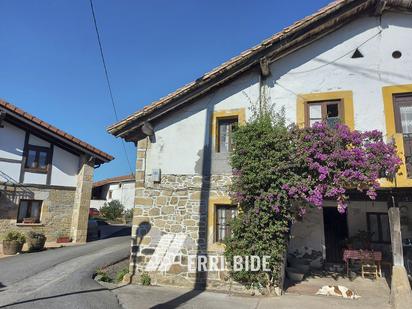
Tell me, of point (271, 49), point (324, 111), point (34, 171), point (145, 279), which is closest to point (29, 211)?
point (34, 171)

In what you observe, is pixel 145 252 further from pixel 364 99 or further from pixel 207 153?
pixel 364 99

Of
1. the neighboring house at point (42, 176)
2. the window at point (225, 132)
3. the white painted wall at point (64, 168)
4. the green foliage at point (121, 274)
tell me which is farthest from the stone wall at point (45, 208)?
the window at point (225, 132)

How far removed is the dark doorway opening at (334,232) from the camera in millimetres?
12195

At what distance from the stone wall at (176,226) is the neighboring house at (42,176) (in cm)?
883

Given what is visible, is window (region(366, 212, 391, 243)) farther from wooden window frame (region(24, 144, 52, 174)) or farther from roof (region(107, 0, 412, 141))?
wooden window frame (region(24, 144, 52, 174))

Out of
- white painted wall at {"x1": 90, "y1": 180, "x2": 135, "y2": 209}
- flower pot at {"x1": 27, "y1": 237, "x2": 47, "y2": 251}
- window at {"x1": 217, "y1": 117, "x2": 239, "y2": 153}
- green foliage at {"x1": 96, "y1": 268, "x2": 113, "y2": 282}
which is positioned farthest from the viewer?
white painted wall at {"x1": 90, "y1": 180, "x2": 135, "y2": 209}

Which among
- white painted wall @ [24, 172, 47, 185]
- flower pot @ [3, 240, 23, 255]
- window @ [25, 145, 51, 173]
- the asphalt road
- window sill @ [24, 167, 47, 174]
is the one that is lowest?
the asphalt road

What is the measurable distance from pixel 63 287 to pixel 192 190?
4047 mm

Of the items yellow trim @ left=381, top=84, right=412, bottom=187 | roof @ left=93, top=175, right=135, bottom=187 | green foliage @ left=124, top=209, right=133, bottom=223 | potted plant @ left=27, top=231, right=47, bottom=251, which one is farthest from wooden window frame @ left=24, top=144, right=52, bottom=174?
roof @ left=93, top=175, right=135, bottom=187

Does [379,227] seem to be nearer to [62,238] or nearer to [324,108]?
[324,108]

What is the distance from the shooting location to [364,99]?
29.8 ft

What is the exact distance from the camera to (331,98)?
9.36m

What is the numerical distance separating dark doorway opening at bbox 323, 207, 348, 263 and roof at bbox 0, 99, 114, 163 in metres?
11.7

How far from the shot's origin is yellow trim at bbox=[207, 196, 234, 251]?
9.17 metres
